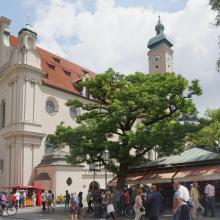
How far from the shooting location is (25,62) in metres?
45.5

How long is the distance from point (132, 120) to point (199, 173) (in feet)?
20.0

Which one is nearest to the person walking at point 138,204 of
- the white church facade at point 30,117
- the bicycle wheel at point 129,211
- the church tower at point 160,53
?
the bicycle wheel at point 129,211

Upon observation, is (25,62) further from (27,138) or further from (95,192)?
(95,192)

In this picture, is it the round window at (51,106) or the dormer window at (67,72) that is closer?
the round window at (51,106)

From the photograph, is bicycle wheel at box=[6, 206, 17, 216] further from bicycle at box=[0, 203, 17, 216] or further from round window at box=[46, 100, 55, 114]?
round window at box=[46, 100, 55, 114]

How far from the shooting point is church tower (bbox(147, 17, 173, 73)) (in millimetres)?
74625

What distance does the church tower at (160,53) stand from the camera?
245ft

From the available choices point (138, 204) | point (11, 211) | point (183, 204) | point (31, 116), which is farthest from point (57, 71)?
point (183, 204)

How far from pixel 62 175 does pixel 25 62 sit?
524 inches

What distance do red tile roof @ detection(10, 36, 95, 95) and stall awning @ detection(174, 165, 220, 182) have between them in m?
24.9

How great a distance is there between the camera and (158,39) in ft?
249

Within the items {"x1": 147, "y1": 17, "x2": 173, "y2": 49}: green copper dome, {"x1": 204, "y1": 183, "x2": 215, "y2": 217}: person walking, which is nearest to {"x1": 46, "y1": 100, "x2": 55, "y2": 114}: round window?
{"x1": 204, "y1": 183, "x2": 215, "y2": 217}: person walking

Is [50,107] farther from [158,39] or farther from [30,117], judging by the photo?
[158,39]

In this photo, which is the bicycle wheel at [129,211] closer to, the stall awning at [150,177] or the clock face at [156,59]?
the stall awning at [150,177]
